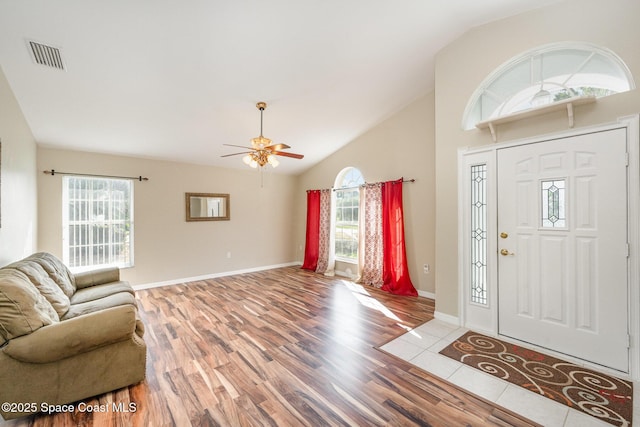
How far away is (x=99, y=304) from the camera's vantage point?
8.43 ft

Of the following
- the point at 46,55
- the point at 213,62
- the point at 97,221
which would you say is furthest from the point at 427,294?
the point at 97,221

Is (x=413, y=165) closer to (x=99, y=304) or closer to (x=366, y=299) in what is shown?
(x=366, y=299)

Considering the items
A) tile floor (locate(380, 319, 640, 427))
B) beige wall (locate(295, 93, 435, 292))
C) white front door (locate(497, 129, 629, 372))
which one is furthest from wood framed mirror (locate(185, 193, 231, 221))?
white front door (locate(497, 129, 629, 372))

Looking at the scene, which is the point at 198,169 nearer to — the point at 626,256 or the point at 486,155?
the point at 486,155

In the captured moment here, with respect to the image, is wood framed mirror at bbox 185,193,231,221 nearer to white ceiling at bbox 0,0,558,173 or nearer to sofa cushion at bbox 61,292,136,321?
white ceiling at bbox 0,0,558,173

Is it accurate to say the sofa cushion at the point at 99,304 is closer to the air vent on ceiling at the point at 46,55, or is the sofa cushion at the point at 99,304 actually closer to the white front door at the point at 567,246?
the air vent on ceiling at the point at 46,55

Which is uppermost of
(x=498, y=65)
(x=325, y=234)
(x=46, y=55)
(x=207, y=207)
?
(x=498, y=65)

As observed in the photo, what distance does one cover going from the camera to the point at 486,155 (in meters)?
2.94

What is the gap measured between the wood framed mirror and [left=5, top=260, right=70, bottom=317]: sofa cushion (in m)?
2.91

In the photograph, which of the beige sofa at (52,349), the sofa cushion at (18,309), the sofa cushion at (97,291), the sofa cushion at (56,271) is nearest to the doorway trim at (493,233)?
the beige sofa at (52,349)

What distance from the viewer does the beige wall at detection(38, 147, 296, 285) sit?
4.11 meters

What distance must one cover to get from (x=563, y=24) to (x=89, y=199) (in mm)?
6730

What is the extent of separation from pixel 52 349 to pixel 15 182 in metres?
2.11

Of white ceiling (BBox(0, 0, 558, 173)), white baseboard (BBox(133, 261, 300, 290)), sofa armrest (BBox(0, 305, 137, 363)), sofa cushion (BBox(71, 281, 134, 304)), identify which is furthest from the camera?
white baseboard (BBox(133, 261, 300, 290))
